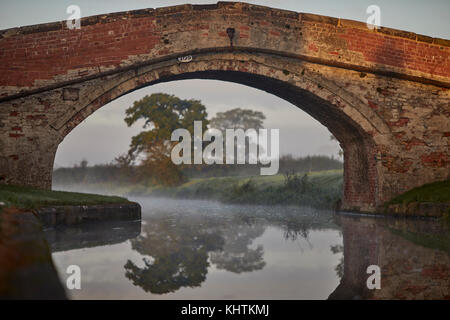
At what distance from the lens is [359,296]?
3.11m

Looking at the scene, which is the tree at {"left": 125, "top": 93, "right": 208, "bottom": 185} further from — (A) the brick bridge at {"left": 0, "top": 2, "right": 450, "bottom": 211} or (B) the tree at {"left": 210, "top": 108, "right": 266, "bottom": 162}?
(B) the tree at {"left": 210, "top": 108, "right": 266, "bottom": 162}

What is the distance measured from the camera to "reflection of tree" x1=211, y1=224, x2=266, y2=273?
4409 millimetres

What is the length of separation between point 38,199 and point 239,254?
3835 mm

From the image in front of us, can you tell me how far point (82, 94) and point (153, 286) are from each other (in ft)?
26.1

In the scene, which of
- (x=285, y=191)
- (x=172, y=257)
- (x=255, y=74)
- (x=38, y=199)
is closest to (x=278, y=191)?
(x=285, y=191)

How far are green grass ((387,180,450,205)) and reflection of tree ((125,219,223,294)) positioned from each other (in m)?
5.79

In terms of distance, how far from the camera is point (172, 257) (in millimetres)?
4832

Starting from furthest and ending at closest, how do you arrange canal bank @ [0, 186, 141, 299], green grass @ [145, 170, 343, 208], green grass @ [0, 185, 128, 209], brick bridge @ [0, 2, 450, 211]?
1. green grass @ [145, 170, 343, 208]
2. brick bridge @ [0, 2, 450, 211]
3. green grass @ [0, 185, 128, 209]
4. canal bank @ [0, 186, 141, 299]

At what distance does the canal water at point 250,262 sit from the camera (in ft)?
10.7

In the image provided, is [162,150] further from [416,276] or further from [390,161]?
[416,276]

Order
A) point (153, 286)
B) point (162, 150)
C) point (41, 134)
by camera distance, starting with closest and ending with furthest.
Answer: point (153, 286), point (41, 134), point (162, 150)

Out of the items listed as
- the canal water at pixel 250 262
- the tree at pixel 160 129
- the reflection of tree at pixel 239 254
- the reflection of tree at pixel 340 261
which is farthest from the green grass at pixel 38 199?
the tree at pixel 160 129

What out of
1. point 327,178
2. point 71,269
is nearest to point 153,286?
point 71,269

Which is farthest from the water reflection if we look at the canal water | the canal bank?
the canal bank
